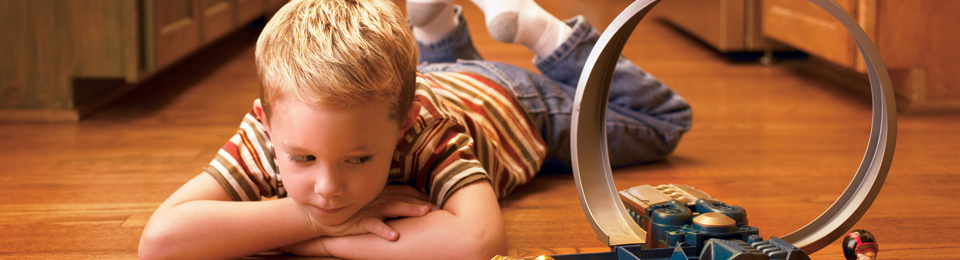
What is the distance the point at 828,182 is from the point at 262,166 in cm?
67

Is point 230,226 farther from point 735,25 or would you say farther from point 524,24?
point 735,25

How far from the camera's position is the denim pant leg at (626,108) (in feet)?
3.31

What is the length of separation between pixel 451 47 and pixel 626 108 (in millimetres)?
264

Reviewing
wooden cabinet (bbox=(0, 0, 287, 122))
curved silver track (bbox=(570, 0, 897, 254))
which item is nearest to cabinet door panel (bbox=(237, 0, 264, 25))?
wooden cabinet (bbox=(0, 0, 287, 122))

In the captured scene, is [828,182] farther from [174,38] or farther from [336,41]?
[174,38]

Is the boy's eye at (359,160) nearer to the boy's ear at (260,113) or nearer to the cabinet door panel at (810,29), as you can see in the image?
the boy's ear at (260,113)

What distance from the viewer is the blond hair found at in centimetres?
56

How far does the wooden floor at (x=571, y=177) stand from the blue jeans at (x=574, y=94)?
4 centimetres

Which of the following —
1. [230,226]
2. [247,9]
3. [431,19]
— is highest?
[431,19]

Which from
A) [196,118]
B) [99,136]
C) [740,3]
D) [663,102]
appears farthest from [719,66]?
[99,136]

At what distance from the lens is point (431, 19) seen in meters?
1.05

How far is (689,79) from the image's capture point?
5.87ft

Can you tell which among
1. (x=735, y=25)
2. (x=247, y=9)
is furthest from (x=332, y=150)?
(x=247, y=9)

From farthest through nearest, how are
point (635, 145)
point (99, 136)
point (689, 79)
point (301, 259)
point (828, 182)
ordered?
point (689, 79)
point (99, 136)
point (635, 145)
point (828, 182)
point (301, 259)
